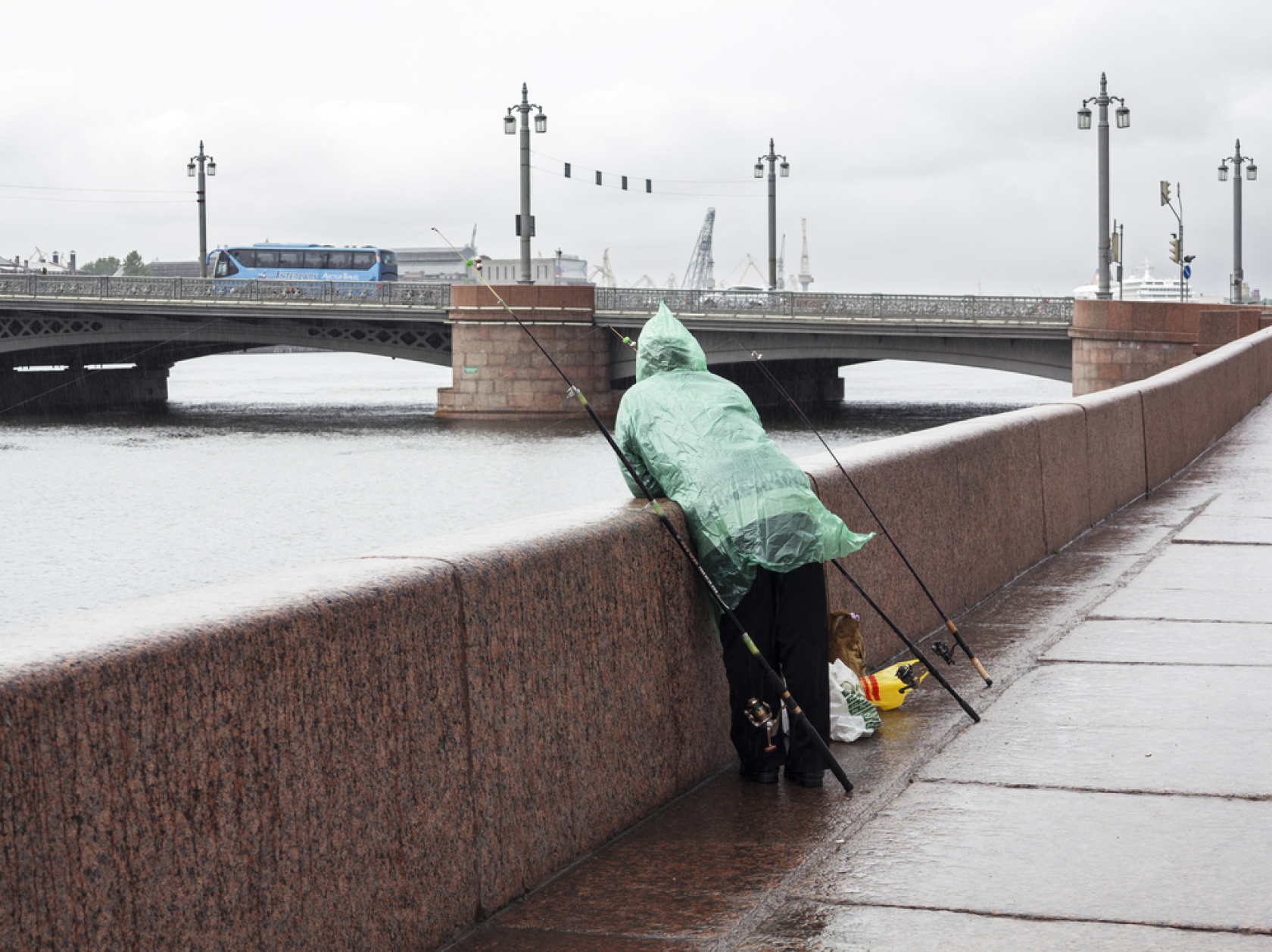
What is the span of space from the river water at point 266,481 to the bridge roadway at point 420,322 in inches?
99.8

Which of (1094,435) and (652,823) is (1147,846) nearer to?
(652,823)

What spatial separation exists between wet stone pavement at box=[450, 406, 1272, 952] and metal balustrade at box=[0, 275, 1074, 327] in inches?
1264

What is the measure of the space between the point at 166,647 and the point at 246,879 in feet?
1.31

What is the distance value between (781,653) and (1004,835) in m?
0.73

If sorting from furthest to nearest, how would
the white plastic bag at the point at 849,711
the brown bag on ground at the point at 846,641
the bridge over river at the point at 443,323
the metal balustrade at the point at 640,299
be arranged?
the bridge over river at the point at 443,323 → the metal balustrade at the point at 640,299 → the brown bag on ground at the point at 846,641 → the white plastic bag at the point at 849,711

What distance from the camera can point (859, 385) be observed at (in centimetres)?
8000

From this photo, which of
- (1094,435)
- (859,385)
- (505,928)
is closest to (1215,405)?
(1094,435)

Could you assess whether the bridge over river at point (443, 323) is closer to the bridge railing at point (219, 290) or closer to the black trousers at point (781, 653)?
the bridge railing at point (219, 290)

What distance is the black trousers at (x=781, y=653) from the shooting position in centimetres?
390

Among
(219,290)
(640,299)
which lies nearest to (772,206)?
(640,299)

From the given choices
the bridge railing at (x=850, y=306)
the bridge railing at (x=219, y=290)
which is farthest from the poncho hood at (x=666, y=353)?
the bridge railing at (x=219, y=290)

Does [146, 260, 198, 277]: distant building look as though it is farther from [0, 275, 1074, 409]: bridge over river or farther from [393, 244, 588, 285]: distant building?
[0, 275, 1074, 409]: bridge over river

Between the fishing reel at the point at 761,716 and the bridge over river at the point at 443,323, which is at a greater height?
the bridge over river at the point at 443,323

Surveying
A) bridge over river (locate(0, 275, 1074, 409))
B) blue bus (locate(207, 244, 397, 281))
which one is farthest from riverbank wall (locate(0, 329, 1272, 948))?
blue bus (locate(207, 244, 397, 281))
